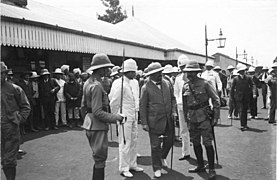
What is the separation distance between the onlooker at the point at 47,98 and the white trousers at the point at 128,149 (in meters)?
5.12

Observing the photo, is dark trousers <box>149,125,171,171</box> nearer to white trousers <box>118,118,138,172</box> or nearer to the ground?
the ground

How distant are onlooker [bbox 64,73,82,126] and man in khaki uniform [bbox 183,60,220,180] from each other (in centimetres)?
581

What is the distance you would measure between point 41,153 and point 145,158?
8.41ft

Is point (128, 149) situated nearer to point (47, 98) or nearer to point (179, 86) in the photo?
point (179, 86)

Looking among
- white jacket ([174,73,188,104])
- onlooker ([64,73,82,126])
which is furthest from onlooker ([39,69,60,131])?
white jacket ([174,73,188,104])

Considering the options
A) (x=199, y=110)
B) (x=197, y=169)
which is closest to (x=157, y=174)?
(x=197, y=169)

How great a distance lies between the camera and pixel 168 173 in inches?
205

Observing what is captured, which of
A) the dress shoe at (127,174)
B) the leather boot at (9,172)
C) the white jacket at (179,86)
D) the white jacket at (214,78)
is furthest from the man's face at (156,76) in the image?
A: the white jacket at (214,78)

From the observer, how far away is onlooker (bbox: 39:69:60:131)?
9562 millimetres

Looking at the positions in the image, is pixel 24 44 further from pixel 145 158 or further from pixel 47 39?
pixel 145 158

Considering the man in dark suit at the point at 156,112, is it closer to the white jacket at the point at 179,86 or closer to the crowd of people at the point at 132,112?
the crowd of people at the point at 132,112

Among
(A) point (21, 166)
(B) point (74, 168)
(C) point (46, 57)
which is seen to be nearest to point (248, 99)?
(B) point (74, 168)

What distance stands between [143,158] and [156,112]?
5.21ft

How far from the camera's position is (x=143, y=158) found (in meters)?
6.22
